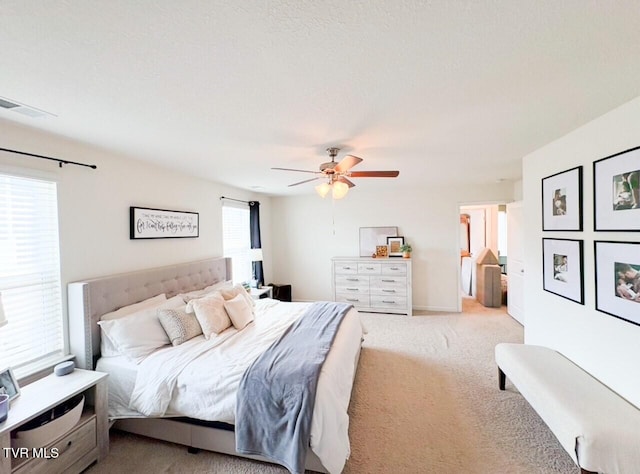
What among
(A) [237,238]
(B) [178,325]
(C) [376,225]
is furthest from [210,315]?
(C) [376,225]

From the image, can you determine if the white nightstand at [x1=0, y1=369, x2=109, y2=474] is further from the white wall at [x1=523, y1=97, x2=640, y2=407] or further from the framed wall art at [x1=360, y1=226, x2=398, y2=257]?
the framed wall art at [x1=360, y1=226, x2=398, y2=257]

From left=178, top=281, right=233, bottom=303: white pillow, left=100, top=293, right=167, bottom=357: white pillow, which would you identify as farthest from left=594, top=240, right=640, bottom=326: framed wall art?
left=100, top=293, right=167, bottom=357: white pillow

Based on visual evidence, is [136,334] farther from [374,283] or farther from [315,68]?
[374,283]

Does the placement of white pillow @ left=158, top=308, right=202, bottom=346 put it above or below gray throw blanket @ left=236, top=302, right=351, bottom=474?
above

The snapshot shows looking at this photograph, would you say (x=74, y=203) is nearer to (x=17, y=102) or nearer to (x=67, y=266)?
(x=67, y=266)

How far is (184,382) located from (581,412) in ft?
8.43

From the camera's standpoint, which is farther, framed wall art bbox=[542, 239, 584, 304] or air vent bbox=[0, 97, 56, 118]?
framed wall art bbox=[542, 239, 584, 304]

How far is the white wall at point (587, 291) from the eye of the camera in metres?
1.84

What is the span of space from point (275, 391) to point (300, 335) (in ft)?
2.50

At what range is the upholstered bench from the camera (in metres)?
1.52

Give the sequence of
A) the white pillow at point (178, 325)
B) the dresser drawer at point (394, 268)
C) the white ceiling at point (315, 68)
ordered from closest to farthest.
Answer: the white ceiling at point (315, 68)
the white pillow at point (178, 325)
the dresser drawer at point (394, 268)

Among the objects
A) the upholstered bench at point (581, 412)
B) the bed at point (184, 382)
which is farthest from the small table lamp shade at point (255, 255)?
the upholstered bench at point (581, 412)

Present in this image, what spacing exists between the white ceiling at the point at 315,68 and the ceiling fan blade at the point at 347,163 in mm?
204

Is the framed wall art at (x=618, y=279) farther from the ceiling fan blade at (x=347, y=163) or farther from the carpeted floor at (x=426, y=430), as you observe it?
the ceiling fan blade at (x=347, y=163)
